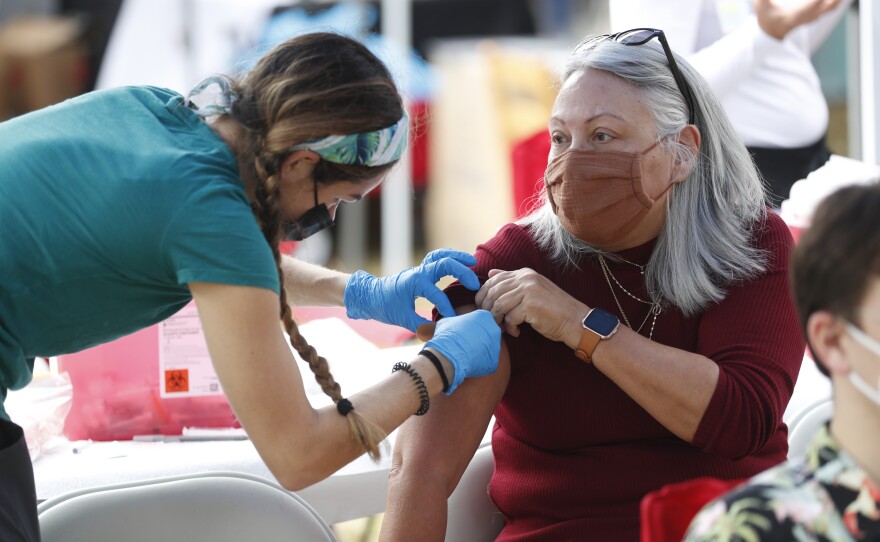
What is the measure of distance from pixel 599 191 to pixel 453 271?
309 millimetres

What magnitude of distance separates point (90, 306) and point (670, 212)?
1.08 meters

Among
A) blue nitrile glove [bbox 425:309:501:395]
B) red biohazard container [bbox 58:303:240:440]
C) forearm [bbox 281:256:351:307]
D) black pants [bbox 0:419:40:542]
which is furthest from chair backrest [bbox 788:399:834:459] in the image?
black pants [bbox 0:419:40:542]

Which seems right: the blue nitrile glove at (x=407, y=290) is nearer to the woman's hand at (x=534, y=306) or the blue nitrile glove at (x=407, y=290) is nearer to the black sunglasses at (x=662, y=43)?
the woman's hand at (x=534, y=306)

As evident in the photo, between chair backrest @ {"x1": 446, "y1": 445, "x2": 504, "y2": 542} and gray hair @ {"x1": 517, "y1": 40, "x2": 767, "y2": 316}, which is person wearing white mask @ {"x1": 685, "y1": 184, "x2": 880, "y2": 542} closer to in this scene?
gray hair @ {"x1": 517, "y1": 40, "x2": 767, "y2": 316}

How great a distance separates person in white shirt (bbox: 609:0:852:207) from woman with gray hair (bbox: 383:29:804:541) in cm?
115

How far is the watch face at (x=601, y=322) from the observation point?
180cm

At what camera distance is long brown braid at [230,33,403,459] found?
1.51 metres

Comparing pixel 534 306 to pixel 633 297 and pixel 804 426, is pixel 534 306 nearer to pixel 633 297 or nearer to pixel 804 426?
pixel 633 297

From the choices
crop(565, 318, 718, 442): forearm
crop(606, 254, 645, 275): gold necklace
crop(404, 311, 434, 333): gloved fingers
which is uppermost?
crop(606, 254, 645, 275): gold necklace

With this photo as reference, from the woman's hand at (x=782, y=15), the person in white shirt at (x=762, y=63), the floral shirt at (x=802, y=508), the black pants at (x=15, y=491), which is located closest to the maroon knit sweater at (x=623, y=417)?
the floral shirt at (x=802, y=508)

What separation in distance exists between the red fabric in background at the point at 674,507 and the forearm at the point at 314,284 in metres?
1.00

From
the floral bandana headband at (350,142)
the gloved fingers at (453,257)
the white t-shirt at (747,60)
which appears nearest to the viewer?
the floral bandana headband at (350,142)

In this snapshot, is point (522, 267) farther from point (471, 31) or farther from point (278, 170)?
point (471, 31)

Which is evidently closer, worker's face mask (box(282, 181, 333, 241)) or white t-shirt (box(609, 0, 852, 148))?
worker's face mask (box(282, 181, 333, 241))
